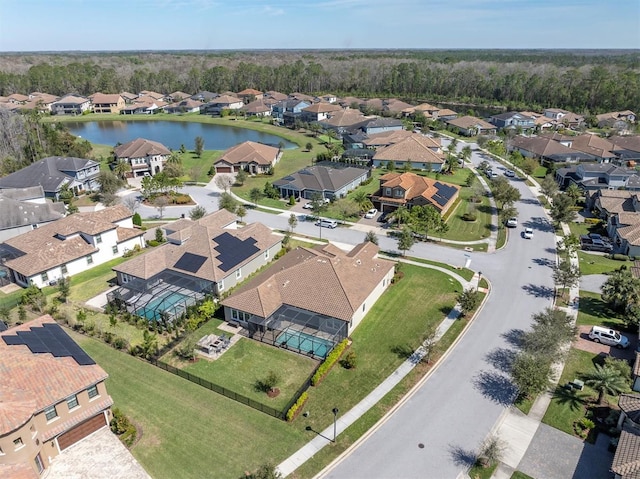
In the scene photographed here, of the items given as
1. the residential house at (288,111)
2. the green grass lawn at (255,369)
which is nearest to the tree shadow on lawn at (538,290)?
the green grass lawn at (255,369)

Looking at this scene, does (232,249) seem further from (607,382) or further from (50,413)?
(607,382)

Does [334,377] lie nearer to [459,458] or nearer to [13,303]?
[459,458]

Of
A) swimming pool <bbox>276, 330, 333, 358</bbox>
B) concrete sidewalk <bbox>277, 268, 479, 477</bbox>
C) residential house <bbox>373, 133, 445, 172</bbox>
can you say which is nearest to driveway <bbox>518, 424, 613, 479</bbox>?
concrete sidewalk <bbox>277, 268, 479, 477</bbox>

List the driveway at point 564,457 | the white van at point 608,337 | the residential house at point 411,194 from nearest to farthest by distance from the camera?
the driveway at point 564,457 < the white van at point 608,337 < the residential house at point 411,194

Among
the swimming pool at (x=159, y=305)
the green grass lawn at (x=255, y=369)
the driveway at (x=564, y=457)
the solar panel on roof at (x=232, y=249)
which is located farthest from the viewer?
the solar panel on roof at (x=232, y=249)

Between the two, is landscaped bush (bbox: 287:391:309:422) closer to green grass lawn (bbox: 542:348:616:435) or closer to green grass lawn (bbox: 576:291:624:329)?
green grass lawn (bbox: 542:348:616:435)

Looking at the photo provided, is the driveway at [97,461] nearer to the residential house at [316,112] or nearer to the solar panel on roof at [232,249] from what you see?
the solar panel on roof at [232,249]

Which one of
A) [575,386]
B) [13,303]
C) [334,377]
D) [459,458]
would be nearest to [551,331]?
[575,386]
